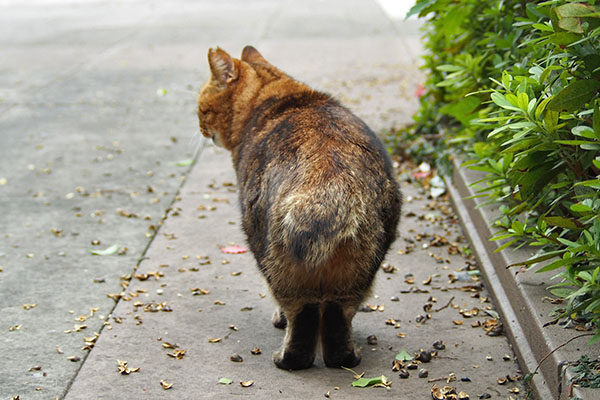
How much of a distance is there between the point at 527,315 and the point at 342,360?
0.91 m

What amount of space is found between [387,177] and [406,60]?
7740 millimetres

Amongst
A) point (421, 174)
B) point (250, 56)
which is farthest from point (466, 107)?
point (421, 174)

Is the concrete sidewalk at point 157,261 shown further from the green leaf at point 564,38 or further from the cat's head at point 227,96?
the green leaf at point 564,38

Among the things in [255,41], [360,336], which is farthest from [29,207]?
[255,41]

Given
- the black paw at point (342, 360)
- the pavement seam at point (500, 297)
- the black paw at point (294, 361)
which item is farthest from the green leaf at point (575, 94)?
the black paw at point (294, 361)

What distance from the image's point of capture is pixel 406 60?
1120cm

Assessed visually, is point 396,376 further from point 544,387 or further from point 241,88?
point 241,88

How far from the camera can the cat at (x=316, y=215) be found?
335 centimetres

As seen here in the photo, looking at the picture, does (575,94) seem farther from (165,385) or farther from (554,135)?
(165,385)

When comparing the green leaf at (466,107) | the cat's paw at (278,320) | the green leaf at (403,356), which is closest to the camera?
the green leaf at (403,356)

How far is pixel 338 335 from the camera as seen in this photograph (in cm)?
366

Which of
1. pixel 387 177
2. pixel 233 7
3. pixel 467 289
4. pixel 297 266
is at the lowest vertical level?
pixel 233 7

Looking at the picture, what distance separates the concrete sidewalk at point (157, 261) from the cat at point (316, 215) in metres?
0.27

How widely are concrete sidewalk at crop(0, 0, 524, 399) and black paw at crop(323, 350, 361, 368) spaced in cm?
4
